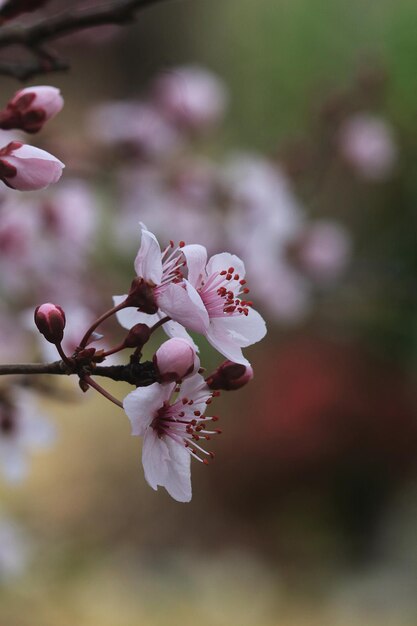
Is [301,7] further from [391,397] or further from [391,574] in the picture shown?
[391,574]

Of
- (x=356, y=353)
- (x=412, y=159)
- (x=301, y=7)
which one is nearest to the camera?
(x=356, y=353)

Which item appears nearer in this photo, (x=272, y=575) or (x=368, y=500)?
(x=272, y=575)

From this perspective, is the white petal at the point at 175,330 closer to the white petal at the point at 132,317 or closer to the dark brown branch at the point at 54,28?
the white petal at the point at 132,317

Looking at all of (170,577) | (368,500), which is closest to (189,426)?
(170,577)

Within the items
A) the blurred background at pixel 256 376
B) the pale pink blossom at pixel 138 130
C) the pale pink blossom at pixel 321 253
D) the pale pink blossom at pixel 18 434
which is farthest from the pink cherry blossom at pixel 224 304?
the pale pink blossom at pixel 321 253

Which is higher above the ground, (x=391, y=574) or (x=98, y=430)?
(x=391, y=574)

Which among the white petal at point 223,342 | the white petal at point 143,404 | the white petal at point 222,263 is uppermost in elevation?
the white petal at point 222,263

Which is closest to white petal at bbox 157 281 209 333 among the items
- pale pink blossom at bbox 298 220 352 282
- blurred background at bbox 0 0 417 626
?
blurred background at bbox 0 0 417 626
